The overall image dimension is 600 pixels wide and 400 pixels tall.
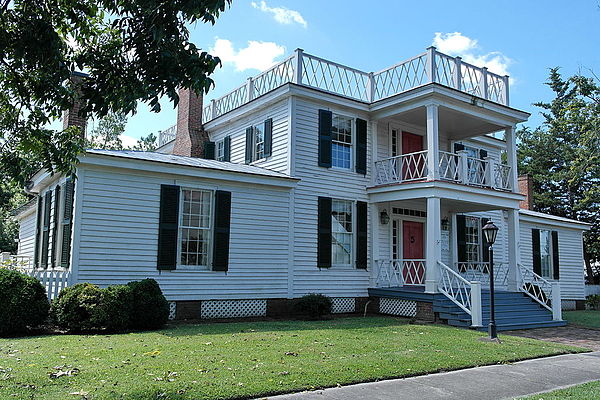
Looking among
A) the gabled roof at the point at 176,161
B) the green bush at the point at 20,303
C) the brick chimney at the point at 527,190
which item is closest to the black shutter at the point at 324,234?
the gabled roof at the point at 176,161

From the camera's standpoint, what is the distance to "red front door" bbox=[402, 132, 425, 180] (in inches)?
676

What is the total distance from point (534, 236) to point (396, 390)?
18936mm

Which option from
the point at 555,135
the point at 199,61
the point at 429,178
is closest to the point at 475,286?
the point at 429,178

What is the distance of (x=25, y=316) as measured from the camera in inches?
399

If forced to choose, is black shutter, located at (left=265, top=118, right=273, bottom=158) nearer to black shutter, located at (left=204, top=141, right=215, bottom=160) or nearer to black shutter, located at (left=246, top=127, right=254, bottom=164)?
black shutter, located at (left=246, top=127, right=254, bottom=164)

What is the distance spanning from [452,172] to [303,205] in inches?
188

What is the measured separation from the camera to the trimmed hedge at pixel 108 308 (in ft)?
34.1

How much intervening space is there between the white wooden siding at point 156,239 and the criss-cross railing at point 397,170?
144 inches

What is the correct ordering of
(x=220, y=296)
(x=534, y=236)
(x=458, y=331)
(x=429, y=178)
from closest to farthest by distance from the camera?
1. (x=458, y=331)
2. (x=220, y=296)
3. (x=429, y=178)
4. (x=534, y=236)

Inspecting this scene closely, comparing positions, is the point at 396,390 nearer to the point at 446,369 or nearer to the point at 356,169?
the point at 446,369

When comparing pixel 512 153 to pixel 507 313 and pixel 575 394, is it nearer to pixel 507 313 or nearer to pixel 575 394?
pixel 507 313

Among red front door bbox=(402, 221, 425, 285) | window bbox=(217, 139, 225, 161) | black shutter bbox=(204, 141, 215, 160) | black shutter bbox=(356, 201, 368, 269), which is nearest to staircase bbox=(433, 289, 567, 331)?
red front door bbox=(402, 221, 425, 285)

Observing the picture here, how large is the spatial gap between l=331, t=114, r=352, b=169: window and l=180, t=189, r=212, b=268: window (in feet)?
15.5

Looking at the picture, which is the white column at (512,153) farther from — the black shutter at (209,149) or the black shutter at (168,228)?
the black shutter at (168,228)
